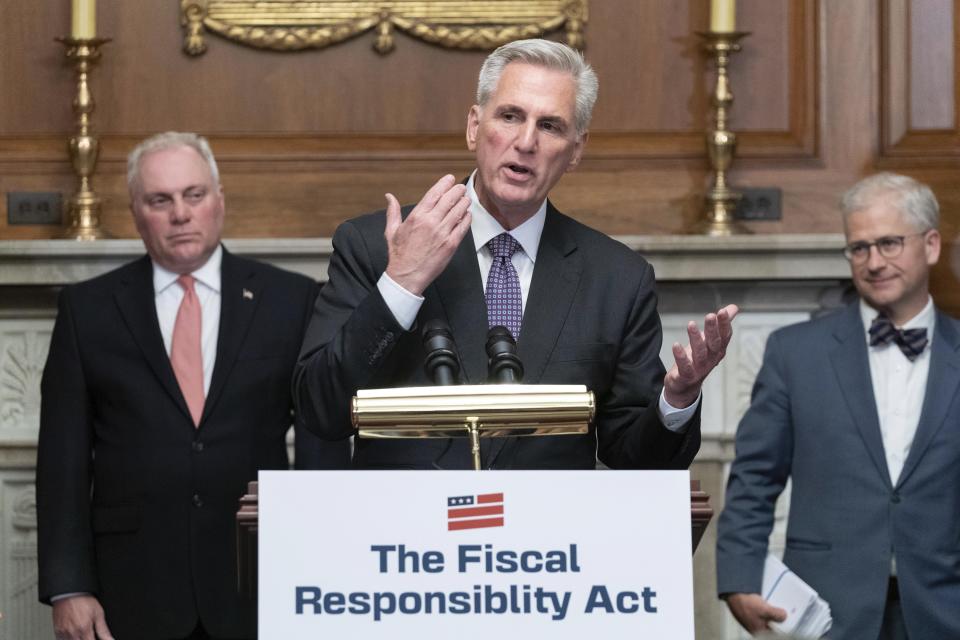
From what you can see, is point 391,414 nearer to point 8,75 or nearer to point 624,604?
point 624,604

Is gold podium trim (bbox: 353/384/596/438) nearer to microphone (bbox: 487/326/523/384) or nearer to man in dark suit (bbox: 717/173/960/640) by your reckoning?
microphone (bbox: 487/326/523/384)

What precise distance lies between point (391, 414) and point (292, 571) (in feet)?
0.86

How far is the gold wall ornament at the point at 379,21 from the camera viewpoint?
493 centimetres

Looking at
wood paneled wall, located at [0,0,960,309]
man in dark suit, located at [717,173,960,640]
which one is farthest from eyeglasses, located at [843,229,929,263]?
wood paneled wall, located at [0,0,960,309]

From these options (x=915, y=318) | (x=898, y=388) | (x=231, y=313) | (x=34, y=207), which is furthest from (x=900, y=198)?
(x=34, y=207)

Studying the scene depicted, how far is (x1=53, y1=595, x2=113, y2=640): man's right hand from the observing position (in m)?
3.75

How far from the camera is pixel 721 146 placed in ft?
15.9

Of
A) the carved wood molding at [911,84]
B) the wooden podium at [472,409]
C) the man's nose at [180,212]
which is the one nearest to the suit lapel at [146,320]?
the man's nose at [180,212]

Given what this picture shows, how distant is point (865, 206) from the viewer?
13.8 feet

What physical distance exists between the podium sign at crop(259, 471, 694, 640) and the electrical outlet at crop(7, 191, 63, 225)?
3.13 metres

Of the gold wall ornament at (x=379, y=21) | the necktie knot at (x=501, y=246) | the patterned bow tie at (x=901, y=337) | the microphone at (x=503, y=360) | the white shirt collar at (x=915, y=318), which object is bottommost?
the microphone at (x=503, y=360)

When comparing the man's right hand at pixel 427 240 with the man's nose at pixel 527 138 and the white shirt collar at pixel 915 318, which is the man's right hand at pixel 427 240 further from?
the white shirt collar at pixel 915 318

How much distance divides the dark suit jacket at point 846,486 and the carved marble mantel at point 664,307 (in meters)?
0.63

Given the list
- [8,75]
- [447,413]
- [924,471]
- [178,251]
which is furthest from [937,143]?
[447,413]
